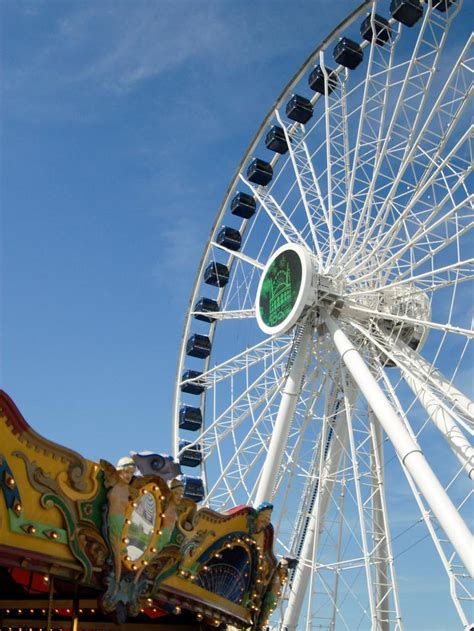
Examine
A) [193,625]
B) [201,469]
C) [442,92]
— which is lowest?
[193,625]

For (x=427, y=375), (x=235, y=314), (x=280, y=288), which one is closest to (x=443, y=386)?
(x=427, y=375)

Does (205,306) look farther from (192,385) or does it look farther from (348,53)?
(348,53)

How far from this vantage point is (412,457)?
14047 mm

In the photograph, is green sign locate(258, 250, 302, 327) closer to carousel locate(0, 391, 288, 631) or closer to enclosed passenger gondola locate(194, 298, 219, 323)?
enclosed passenger gondola locate(194, 298, 219, 323)

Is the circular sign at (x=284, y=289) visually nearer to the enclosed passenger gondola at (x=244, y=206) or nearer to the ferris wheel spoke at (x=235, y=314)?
the ferris wheel spoke at (x=235, y=314)

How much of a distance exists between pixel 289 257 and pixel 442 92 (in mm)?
4740

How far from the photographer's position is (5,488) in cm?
808

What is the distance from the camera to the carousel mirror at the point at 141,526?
31.5ft

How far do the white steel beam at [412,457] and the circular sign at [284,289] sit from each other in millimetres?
1130

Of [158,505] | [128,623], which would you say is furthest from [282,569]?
[158,505]

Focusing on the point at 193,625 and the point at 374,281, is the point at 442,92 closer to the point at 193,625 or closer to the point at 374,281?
the point at 374,281

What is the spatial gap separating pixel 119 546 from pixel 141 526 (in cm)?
40

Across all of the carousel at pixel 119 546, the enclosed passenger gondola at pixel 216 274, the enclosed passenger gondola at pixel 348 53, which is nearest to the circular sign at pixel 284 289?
the enclosed passenger gondola at pixel 216 274

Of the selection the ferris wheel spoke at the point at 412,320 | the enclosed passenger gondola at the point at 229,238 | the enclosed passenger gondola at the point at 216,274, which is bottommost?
the ferris wheel spoke at the point at 412,320
